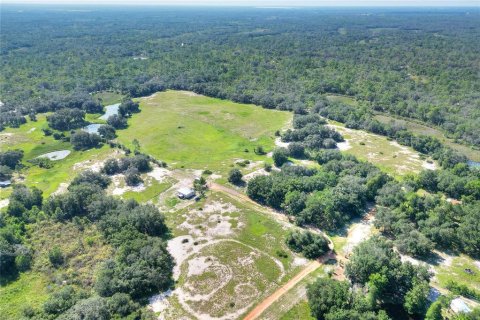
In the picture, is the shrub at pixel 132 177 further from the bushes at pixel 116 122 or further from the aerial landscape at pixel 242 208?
the bushes at pixel 116 122

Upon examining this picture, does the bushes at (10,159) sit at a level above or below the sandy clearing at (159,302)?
below

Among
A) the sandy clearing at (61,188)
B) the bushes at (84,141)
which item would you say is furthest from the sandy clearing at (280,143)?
the sandy clearing at (61,188)

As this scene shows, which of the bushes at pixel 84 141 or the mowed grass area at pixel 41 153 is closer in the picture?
the mowed grass area at pixel 41 153

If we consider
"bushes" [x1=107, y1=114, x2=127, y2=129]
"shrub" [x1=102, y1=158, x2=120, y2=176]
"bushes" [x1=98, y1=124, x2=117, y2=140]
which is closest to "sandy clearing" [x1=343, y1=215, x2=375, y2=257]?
"shrub" [x1=102, y1=158, x2=120, y2=176]

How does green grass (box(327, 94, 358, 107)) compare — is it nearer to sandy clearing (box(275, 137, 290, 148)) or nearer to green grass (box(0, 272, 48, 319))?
sandy clearing (box(275, 137, 290, 148))

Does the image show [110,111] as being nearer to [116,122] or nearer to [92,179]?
[116,122]

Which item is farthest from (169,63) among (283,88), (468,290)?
(468,290)

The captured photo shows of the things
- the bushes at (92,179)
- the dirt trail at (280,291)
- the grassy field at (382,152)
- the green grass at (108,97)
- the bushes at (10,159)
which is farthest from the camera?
the green grass at (108,97)
